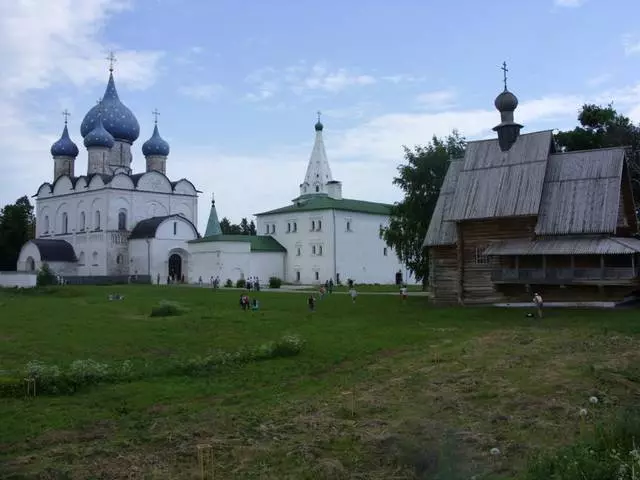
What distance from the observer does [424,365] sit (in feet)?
50.0

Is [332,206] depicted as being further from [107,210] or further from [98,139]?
[98,139]

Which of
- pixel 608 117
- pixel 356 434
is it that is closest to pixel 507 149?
pixel 608 117

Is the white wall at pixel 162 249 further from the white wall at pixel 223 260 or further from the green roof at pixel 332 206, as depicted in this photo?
the green roof at pixel 332 206

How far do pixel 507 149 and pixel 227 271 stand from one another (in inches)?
1204

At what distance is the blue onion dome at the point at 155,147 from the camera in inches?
2591

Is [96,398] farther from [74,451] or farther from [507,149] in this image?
[507,149]

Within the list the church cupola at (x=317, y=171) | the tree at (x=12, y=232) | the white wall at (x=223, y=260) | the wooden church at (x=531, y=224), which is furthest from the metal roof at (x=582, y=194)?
the tree at (x=12, y=232)

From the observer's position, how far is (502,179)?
28.2 m

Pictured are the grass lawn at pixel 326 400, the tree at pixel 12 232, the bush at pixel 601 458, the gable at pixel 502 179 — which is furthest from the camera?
the tree at pixel 12 232

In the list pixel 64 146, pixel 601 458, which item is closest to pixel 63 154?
pixel 64 146

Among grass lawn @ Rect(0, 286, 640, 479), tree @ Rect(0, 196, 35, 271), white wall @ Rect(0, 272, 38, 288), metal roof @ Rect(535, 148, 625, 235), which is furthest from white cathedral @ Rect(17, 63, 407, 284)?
grass lawn @ Rect(0, 286, 640, 479)

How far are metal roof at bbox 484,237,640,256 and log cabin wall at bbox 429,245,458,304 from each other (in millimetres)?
2447

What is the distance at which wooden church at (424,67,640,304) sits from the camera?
24906mm

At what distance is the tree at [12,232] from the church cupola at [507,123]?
5396 centimetres
